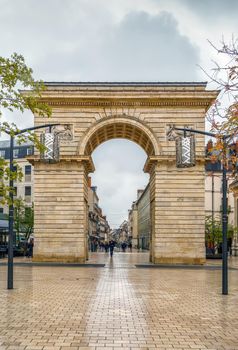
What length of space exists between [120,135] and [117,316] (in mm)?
29741

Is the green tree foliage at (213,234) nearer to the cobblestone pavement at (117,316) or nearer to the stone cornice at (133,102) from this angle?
the stone cornice at (133,102)

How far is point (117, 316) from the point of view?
1425 cm

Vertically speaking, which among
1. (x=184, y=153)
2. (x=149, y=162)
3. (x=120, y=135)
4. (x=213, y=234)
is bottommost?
(x=213, y=234)

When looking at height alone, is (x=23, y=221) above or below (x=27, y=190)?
below

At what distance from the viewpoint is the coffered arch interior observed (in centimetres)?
3872

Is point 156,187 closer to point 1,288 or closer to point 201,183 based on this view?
point 201,183

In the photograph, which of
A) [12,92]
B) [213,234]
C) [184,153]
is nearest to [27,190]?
[213,234]

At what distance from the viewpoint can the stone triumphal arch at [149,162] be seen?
38000 mm

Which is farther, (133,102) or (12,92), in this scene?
(133,102)

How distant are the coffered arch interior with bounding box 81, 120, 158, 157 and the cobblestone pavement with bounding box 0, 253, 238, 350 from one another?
16.9m

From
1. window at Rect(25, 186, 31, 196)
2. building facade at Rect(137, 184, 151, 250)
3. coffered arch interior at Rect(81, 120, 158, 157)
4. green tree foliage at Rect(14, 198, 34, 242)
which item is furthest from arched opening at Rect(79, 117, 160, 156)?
window at Rect(25, 186, 31, 196)

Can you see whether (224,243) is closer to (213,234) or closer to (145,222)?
(213,234)

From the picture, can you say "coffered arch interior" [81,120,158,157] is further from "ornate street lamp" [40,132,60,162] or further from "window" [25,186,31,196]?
"window" [25,186,31,196]

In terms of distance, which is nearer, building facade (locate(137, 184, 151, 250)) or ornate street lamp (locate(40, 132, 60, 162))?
ornate street lamp (locate(40, 132, 60, 162))
